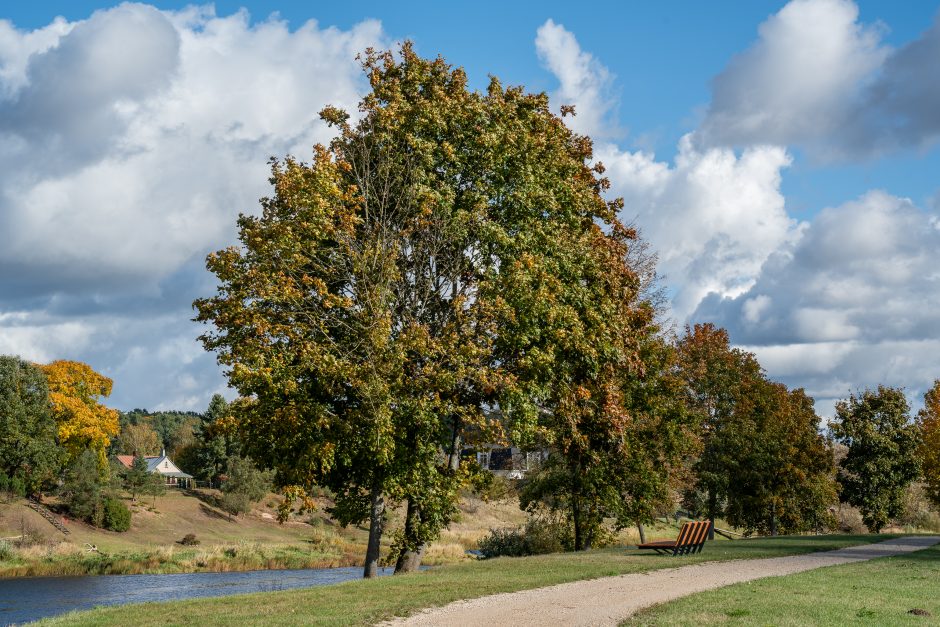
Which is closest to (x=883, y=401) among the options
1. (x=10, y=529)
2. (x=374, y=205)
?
(x=374, y=205)

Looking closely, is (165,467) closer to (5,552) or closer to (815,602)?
(5,552)

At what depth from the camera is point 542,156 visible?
1056 inches

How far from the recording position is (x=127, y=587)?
3912 centimetres

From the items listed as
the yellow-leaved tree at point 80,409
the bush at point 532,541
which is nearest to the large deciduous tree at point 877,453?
the bush at point 532,541

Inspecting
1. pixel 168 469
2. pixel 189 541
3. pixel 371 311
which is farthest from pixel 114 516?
pixel 371 311

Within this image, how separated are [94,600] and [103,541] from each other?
30.5m

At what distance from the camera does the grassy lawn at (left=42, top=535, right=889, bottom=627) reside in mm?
13789

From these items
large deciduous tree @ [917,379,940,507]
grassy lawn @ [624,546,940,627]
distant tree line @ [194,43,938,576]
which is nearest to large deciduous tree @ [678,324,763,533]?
large deciduous tree @ [917,379,940,507]

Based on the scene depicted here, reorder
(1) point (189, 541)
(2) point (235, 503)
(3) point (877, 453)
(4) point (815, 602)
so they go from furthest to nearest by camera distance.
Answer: (2) point (235, 503)
(1) point (189, 541)
(3) point (877, 453)
(4) point (815, 602)

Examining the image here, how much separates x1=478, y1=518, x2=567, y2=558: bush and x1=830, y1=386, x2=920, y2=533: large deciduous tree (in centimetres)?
3138

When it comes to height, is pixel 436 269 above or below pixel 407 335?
above

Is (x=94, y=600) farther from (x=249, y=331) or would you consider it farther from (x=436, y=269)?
(x=436, y=269)

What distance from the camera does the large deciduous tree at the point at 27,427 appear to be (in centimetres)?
6533

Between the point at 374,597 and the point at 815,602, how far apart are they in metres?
7.98
